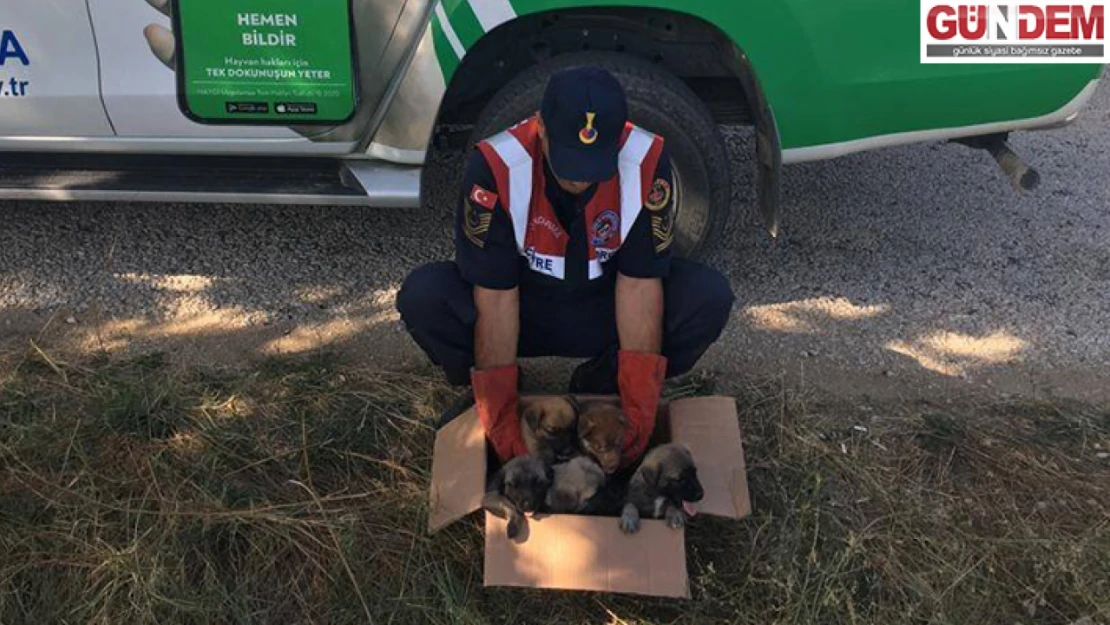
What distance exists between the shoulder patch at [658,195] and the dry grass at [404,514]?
2.45ft

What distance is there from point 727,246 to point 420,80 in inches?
58.0

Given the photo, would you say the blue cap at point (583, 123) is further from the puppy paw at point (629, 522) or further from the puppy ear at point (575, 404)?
the puppy paw at point (629, 522)

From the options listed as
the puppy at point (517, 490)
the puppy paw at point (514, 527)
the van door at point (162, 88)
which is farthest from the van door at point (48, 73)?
the puppy paw at point (514, 527)

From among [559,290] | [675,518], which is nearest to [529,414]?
[559,290]

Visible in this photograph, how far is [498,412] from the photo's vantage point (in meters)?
2.53

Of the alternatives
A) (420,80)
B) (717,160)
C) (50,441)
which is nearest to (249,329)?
(50,441)

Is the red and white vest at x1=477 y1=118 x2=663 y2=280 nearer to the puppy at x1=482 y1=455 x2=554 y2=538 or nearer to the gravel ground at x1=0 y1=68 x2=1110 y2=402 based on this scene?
the puppy at x1=482 y1=455 x2=554 y2=538

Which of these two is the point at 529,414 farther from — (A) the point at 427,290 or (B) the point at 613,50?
(B) the point at 613,50

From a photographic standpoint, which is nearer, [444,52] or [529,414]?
[529,414]

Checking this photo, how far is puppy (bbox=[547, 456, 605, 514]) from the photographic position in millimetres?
2330

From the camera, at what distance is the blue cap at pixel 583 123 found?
2.24 m

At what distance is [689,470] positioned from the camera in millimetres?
2322

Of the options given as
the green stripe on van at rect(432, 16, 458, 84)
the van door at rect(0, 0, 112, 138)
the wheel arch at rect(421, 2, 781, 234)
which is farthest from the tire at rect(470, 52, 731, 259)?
the van door at rect(0, 0, 112, 138)

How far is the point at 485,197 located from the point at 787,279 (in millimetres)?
1668
